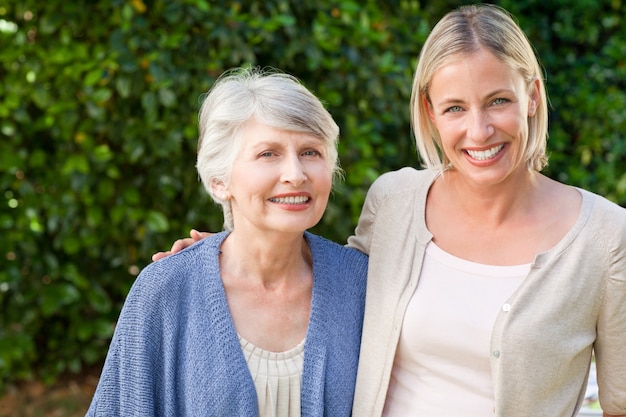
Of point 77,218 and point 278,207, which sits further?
point 77,218

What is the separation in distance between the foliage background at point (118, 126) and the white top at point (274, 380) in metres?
1.35

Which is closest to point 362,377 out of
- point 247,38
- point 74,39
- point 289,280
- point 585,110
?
point 289,280

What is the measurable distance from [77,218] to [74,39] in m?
0.71

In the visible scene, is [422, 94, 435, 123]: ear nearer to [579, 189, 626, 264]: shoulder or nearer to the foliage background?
[579, 189, 626, 264]: shoulder

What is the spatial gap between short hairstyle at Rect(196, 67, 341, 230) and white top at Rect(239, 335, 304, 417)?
0.45 m

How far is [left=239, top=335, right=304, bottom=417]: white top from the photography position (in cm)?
219

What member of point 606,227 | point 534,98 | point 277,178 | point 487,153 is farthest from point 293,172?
point 606,227

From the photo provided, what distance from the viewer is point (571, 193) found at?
7.54 feet

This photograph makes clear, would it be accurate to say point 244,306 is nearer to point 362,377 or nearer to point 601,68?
point 362,377

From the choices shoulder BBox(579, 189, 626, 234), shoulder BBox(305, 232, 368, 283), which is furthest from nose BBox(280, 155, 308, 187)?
shoulder BBox(579, 189, 626, 234)

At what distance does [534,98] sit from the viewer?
2283 mm

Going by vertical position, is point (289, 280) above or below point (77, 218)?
above

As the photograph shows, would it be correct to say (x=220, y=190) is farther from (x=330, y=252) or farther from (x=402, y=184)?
(x=402, y=184)

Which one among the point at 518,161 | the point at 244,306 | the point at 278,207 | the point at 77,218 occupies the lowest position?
the point at 77,218
